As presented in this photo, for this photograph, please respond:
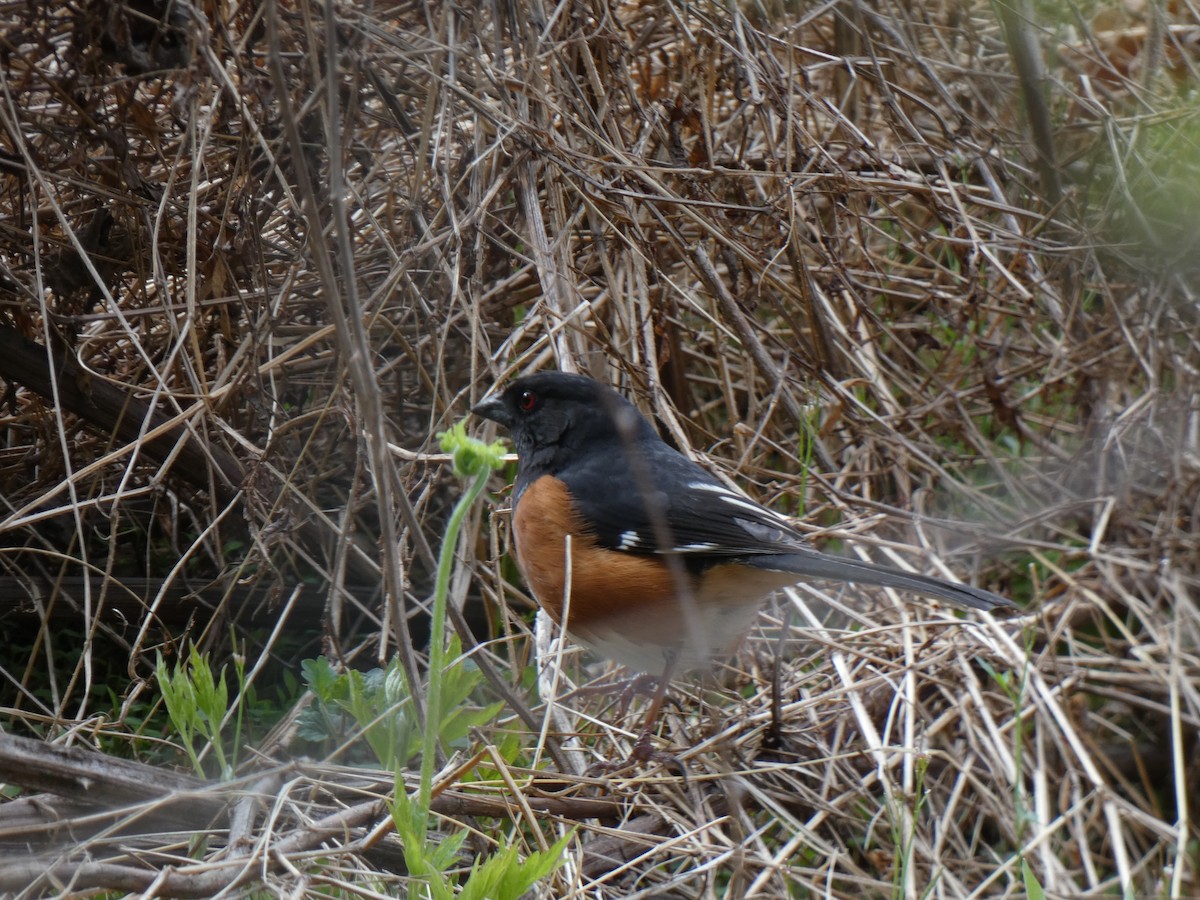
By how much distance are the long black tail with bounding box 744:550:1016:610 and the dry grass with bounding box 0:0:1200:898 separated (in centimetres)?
23

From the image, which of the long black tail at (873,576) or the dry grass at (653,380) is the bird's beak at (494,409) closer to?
the dry grass at (653,380)

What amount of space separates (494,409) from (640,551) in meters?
0.48

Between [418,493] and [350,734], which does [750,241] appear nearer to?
[418,493]

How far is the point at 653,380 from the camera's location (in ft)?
8.86

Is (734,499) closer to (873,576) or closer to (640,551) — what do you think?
(640,551)

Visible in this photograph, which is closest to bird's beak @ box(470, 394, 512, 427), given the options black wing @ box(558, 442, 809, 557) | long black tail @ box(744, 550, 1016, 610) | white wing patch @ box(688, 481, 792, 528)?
black wing @ box(558, 442, 809, 557)

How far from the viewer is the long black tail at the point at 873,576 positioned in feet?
6.51

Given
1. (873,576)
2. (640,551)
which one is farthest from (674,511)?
(873,576)

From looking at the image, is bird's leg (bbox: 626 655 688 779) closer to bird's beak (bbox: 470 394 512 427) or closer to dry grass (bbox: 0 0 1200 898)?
dry grass (bbox: 0 0 1200 898)

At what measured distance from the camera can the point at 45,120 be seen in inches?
91.1

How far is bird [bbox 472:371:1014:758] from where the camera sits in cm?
226

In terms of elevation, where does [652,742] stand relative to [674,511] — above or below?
below

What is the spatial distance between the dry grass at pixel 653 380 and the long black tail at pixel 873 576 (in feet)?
0.75

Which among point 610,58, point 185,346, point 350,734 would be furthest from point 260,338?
point 610,58
